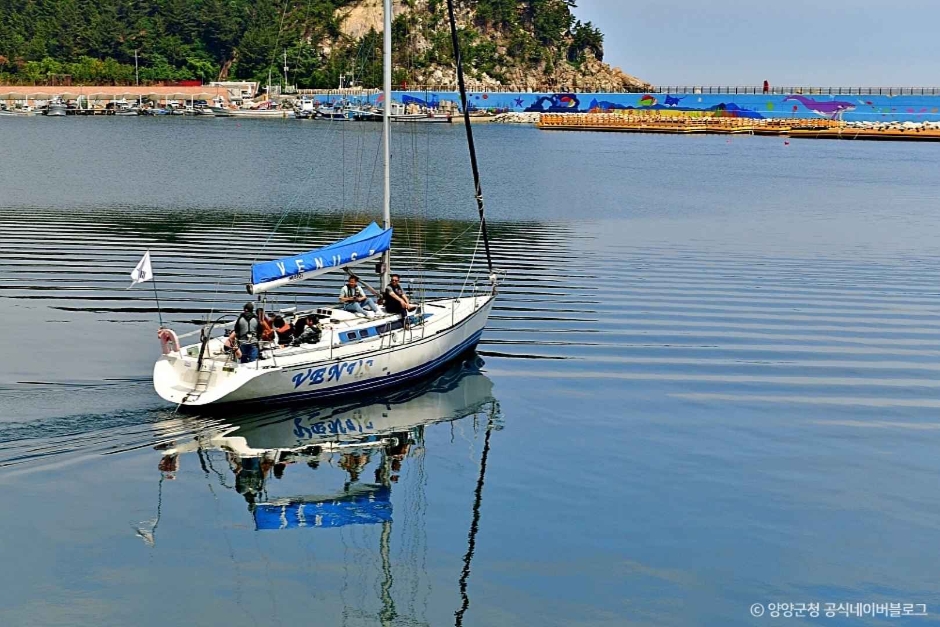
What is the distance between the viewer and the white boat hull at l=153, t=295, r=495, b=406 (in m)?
27.5

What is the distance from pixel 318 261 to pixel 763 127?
170258 mm

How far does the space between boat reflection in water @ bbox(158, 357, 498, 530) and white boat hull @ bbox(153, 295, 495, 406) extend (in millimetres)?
562

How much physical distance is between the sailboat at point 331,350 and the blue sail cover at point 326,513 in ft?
17.6

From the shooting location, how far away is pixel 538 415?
29812 mm

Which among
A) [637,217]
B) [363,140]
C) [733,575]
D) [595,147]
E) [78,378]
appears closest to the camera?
[733,575]

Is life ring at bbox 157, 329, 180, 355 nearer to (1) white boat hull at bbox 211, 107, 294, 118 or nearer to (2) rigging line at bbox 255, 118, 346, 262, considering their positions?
(2) rigging line at bbox 255, 118, 346, 262

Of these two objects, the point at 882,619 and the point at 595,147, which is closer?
the point at 882,619

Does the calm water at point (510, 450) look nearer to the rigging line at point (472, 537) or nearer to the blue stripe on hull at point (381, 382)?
the rigging line at point (472, 537)

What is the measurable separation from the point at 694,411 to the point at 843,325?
44.5 feet

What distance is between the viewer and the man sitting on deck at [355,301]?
32344 mm

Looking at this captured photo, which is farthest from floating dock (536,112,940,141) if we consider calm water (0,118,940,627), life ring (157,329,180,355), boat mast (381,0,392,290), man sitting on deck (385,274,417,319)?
life ring (157,329,180,355)

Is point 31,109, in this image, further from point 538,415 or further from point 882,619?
point 882,619

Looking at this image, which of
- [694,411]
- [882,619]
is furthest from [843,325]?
[882,619]

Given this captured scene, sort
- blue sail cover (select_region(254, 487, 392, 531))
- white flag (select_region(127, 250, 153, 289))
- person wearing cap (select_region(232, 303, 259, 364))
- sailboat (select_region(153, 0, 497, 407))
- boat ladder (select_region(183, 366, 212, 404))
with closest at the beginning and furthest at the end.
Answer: blue sail cover (select_region(254, 487, 392, 531)) → boat ladder (select_region(183, 366, 212, 404)) → white flag (select_region(127, 250, 153, 289)) → sailboat (select_region(153, 0, 497, 407)) → person wearing cap (select_region(232, 303, 259, 364))
